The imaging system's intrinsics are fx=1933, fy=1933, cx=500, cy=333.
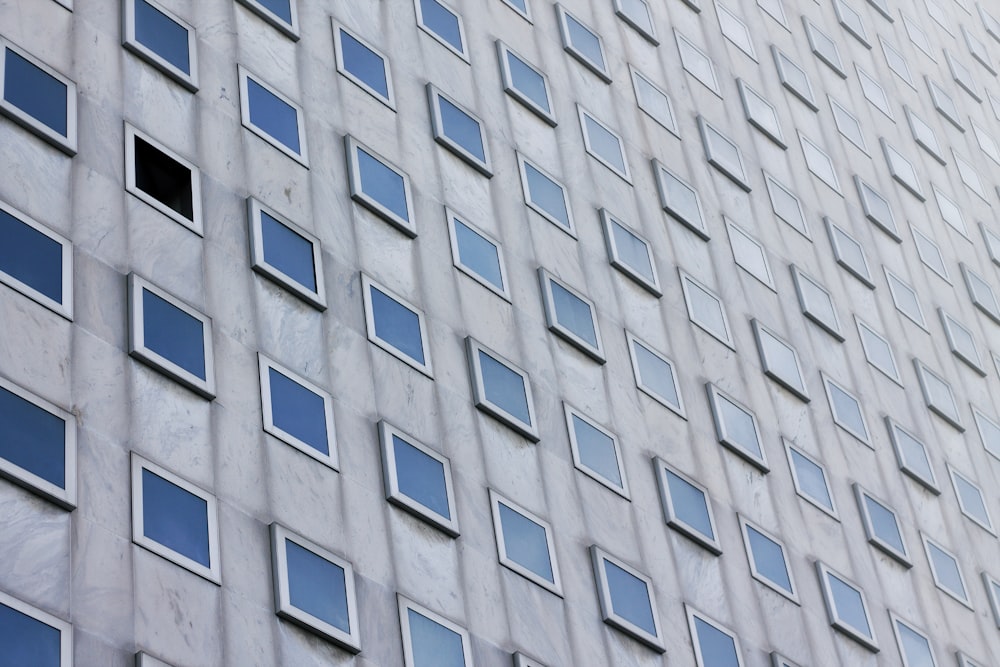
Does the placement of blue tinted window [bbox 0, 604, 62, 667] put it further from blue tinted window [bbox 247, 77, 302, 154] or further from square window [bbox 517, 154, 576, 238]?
square window [bbox 517, 154, 576, 238]

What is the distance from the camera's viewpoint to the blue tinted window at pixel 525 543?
2436 cm

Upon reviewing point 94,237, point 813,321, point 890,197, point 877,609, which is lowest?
point 94,237

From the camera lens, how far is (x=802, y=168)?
3912 centimetres

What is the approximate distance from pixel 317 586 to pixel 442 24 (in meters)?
12.8

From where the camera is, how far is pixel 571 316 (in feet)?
94.3

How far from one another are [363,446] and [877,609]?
11.2m

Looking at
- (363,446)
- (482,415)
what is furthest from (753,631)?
(363,446)

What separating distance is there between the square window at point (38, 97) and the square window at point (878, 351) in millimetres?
18108

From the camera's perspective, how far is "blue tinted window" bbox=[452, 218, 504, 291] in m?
27.6

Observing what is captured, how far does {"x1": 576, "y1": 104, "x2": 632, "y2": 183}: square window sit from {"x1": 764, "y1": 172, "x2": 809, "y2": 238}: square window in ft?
15.6

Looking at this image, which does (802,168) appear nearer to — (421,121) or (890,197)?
(890,197)

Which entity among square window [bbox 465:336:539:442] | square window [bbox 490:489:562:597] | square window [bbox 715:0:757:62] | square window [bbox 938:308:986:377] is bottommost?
square window [bbox 490:489:562:597]

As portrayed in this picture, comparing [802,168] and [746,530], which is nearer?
[746,530]

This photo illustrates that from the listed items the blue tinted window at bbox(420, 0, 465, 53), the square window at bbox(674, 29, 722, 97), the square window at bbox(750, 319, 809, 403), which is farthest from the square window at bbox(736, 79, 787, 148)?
the blue tinted window at bbox(420, 0, 465, 53)
